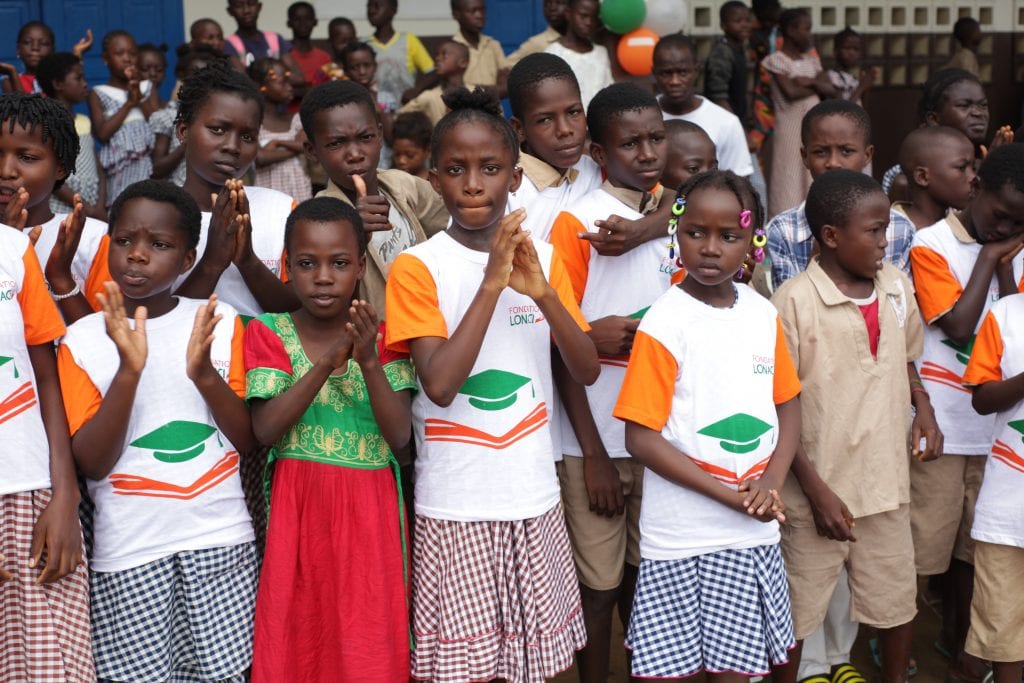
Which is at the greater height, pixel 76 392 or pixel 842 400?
pixel 76 392

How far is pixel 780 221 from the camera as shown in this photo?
142 inches

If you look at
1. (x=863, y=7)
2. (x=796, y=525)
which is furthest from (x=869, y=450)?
(x=863, y=7)

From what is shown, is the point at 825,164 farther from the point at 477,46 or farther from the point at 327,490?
the point at 477,46

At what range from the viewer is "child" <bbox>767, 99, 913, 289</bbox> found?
3.49 meters

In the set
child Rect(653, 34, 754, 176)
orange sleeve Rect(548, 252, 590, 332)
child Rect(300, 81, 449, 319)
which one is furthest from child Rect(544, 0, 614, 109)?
orange sleeve Rect(548, 252, 590, 332)

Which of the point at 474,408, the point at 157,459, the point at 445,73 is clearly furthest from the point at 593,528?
the point at 445,73

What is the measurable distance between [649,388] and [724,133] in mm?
2628

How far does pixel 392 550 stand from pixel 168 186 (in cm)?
104

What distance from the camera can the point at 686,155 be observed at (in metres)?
3.44

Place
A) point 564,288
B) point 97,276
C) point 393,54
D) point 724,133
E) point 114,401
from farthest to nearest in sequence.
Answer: point 393,54 → point 724,133 → point 97,276 → point 564,288 → point 114,401

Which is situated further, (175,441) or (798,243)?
(798,243)

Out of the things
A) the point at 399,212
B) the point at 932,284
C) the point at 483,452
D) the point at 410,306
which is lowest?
the point at 483,452

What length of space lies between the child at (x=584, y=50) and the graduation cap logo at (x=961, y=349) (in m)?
3.22

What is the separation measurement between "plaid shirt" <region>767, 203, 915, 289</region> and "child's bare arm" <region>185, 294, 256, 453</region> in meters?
1.73
